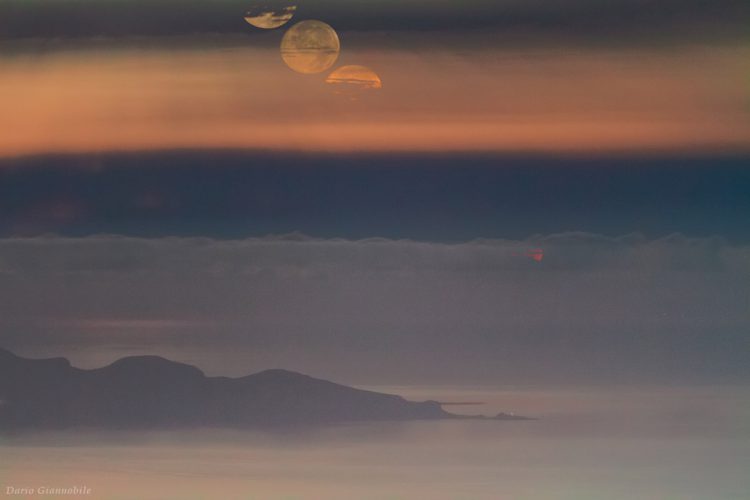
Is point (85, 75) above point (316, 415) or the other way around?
above

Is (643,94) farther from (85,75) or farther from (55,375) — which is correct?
(55,375)

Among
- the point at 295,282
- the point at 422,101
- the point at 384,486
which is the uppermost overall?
the point at 422,101

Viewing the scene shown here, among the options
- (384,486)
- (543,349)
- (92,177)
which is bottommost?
(384,486)

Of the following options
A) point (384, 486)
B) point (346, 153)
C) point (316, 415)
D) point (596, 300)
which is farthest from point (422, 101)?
point (384, 486)

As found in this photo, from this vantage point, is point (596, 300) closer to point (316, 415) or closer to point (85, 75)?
point (316, 415)

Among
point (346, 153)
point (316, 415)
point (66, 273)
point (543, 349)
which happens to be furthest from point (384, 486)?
point (66, 273)

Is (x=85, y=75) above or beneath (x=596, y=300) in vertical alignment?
above
